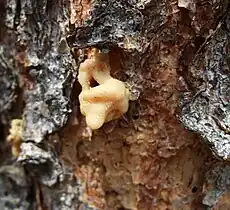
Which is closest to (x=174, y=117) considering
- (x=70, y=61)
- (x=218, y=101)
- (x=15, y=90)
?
(x=218, y=101)

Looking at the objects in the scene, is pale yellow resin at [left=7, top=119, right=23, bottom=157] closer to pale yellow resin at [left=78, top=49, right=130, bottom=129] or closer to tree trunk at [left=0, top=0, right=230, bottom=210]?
tree trunk at [left=0, top=0, right=230, bottom=210]

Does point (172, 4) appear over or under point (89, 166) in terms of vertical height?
over

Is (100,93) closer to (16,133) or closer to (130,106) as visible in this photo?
(130,106)

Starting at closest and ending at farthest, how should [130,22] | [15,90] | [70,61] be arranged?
1. [130,22]
2. [70,61]
3. [15,90]

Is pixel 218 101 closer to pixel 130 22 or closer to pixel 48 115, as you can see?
pixel 130 22

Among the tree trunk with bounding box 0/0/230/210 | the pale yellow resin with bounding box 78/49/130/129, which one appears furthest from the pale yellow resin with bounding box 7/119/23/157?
the pale yellow resin with bounding box 78/49/130/129

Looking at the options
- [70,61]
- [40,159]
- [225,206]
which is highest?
[70,61]
